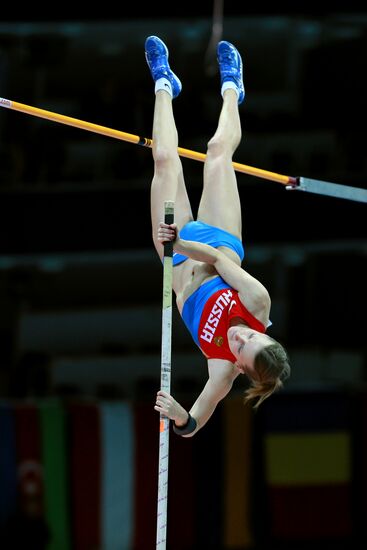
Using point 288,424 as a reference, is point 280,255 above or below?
above

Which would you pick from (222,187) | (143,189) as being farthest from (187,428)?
(143,189)

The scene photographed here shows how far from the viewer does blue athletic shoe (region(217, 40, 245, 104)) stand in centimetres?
756

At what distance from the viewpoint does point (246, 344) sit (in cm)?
637

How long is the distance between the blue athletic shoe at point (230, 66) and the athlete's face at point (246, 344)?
1.88m

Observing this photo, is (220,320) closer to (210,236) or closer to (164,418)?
(210,236)

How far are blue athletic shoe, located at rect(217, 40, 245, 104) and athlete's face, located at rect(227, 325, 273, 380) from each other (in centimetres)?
188

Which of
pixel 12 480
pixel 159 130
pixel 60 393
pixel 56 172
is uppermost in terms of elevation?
pixel 56 172

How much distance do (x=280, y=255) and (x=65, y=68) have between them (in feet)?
12.1

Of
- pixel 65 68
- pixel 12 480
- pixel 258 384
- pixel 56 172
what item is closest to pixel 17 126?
pixel 56 172

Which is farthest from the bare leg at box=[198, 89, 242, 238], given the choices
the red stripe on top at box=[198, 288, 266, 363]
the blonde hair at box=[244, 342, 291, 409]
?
the blonde hair at box=[244, 342, 291, 409]

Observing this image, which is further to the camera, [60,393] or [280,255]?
[280,255]

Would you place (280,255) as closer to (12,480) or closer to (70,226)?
(70,226)

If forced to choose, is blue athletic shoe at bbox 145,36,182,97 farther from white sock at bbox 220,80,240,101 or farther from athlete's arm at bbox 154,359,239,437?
athlete's arm at bbox 154,359,239,437

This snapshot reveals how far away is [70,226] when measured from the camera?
1186 cm
